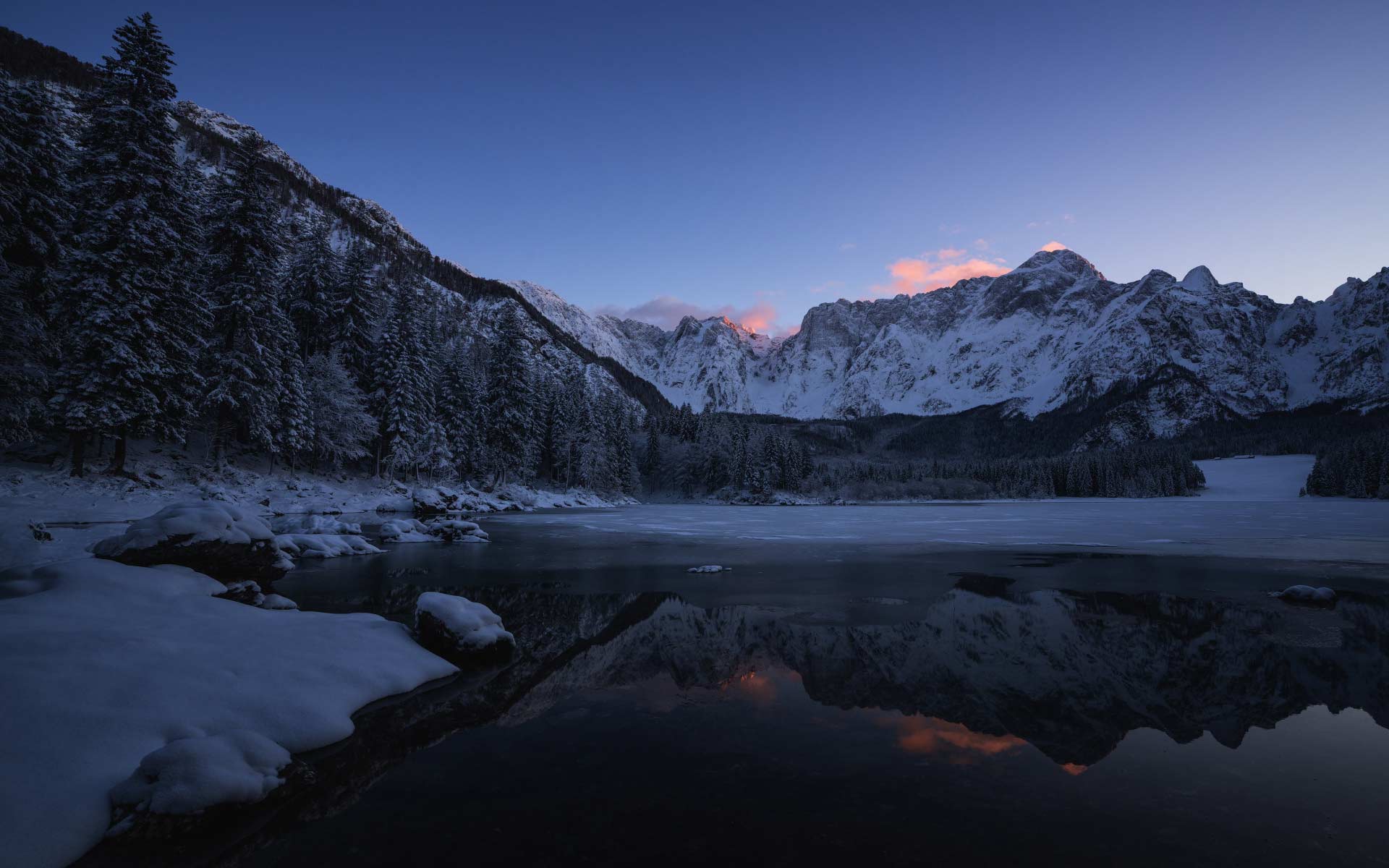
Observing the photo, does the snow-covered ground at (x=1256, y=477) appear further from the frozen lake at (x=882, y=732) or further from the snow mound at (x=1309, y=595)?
the frozen lake at (x=882, y=732)

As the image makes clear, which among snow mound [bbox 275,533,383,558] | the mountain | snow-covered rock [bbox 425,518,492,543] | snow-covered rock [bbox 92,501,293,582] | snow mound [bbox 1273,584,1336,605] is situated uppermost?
the mountain

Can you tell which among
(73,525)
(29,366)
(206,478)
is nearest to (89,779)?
(73,525)

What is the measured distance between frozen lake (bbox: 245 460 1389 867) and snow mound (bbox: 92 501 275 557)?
218cm

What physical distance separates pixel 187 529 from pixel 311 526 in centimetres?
1739

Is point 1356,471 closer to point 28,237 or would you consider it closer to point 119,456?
point 119,456

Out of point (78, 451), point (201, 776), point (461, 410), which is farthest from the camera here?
point (461, 410)

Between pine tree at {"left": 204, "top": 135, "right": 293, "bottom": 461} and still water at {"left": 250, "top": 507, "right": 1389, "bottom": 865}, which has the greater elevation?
pine tree at {"left": 204, "top": 135, "right": 293, "bottom": 461}

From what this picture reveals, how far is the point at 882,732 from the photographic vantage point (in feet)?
23.3

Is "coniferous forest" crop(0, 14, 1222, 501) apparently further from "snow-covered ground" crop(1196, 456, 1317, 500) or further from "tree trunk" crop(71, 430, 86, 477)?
"snow-covered ground" crop(1196, 456, 1317, 500)

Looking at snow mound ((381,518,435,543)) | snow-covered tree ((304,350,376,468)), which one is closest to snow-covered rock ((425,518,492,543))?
snow mound ((381,518,435,543))

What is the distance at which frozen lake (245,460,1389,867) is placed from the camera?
15.9ft

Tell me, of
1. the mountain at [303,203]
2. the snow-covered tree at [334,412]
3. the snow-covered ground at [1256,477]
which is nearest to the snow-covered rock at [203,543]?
the snow-covered tree at [334,412]

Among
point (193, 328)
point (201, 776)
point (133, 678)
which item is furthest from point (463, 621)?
point (193, 328)

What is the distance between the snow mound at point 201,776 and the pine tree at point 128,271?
94.2 feet
